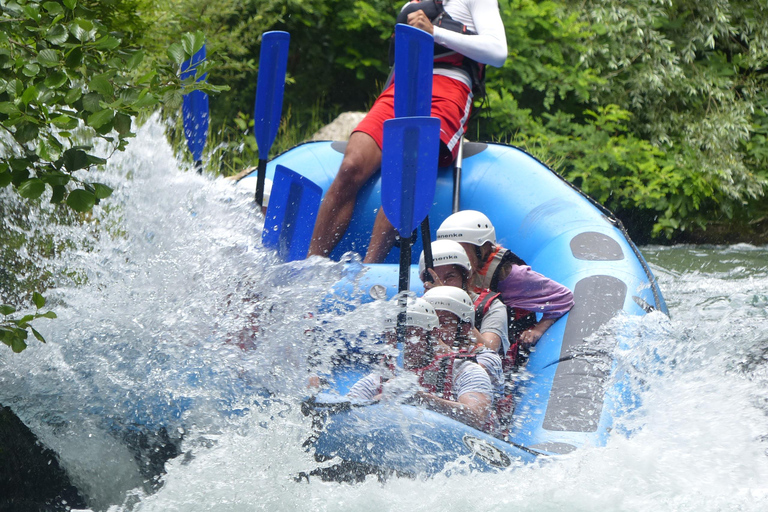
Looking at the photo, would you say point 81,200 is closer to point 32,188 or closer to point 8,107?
point 32,188

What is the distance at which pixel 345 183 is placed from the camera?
10.3 feet

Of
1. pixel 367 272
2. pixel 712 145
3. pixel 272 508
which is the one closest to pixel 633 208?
pixel 712 145

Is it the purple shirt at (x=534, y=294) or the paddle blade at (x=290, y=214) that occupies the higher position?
the paddle blade at (x=290, y=214)

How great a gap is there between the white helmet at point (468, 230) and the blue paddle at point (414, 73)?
16 centimetres

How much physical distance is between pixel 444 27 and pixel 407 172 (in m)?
1.17

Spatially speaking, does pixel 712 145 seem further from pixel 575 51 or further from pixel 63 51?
pixel 63 51

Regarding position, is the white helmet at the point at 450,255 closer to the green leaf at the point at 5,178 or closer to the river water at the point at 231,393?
the river water at the point at 231,393

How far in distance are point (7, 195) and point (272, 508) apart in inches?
71.4

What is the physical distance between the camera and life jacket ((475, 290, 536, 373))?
2416mm

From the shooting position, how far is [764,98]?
252 inches

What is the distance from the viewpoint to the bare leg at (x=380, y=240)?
9.86 ft

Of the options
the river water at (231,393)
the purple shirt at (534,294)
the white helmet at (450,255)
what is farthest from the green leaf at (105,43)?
the purple shirt at (534,294)

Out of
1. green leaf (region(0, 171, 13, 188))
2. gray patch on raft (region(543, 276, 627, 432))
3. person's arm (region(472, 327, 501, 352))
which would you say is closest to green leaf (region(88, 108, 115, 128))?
green leaf (region(0, 171, 13, 188))

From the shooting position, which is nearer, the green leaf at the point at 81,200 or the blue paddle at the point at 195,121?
the green leaf at the point at 81,200
